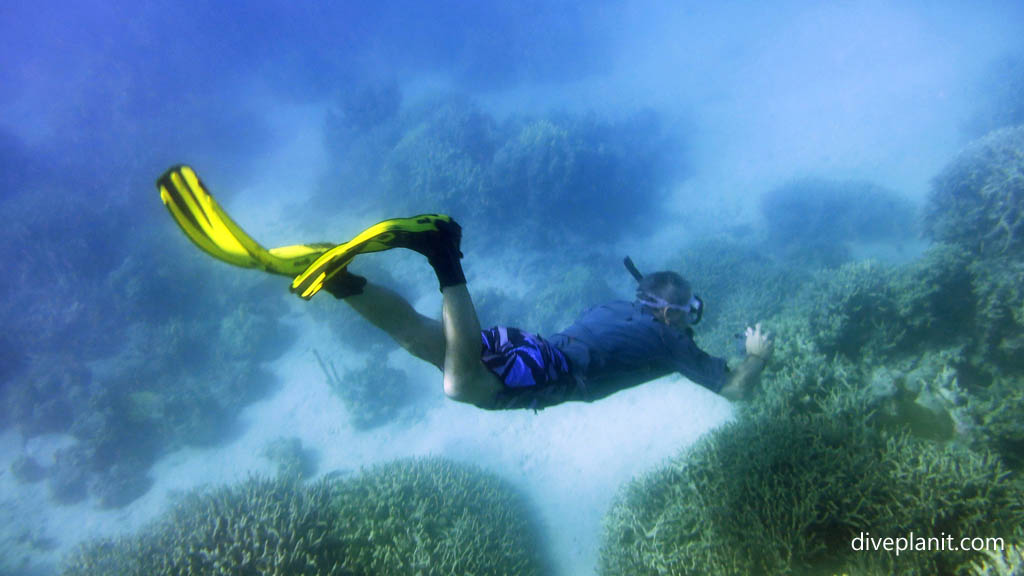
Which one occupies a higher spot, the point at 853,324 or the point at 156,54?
the point at 156,54

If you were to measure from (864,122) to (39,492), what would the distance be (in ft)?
103

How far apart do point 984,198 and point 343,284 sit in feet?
40.8

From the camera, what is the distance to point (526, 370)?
2.79 m

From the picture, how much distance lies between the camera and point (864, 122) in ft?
58.6

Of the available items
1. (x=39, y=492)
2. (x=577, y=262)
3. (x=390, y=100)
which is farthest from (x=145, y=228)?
(x=577, y=262)

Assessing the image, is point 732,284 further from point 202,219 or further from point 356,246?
point 202,219

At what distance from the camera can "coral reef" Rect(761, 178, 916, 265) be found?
1075 centimetres

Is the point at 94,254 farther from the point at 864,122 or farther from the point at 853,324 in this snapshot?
the point at 864,122

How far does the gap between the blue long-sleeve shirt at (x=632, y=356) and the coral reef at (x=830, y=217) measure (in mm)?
9230

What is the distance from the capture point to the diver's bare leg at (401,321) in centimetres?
274

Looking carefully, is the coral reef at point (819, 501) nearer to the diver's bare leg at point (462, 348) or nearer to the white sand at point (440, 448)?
the white sand at point (440, 448)

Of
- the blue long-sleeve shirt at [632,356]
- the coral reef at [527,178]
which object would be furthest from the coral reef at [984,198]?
the coral reef at [527,178]

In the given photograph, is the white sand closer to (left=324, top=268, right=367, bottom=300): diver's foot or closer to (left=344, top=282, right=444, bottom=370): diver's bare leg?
(left=344, top=282, right=444, bottom=370): diver's bare leg

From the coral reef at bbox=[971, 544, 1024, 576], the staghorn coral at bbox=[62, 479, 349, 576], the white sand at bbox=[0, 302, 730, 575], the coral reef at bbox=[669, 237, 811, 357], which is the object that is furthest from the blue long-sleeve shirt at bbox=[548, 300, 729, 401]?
the coral reef at bbox=[669, 237, 811, 357]
